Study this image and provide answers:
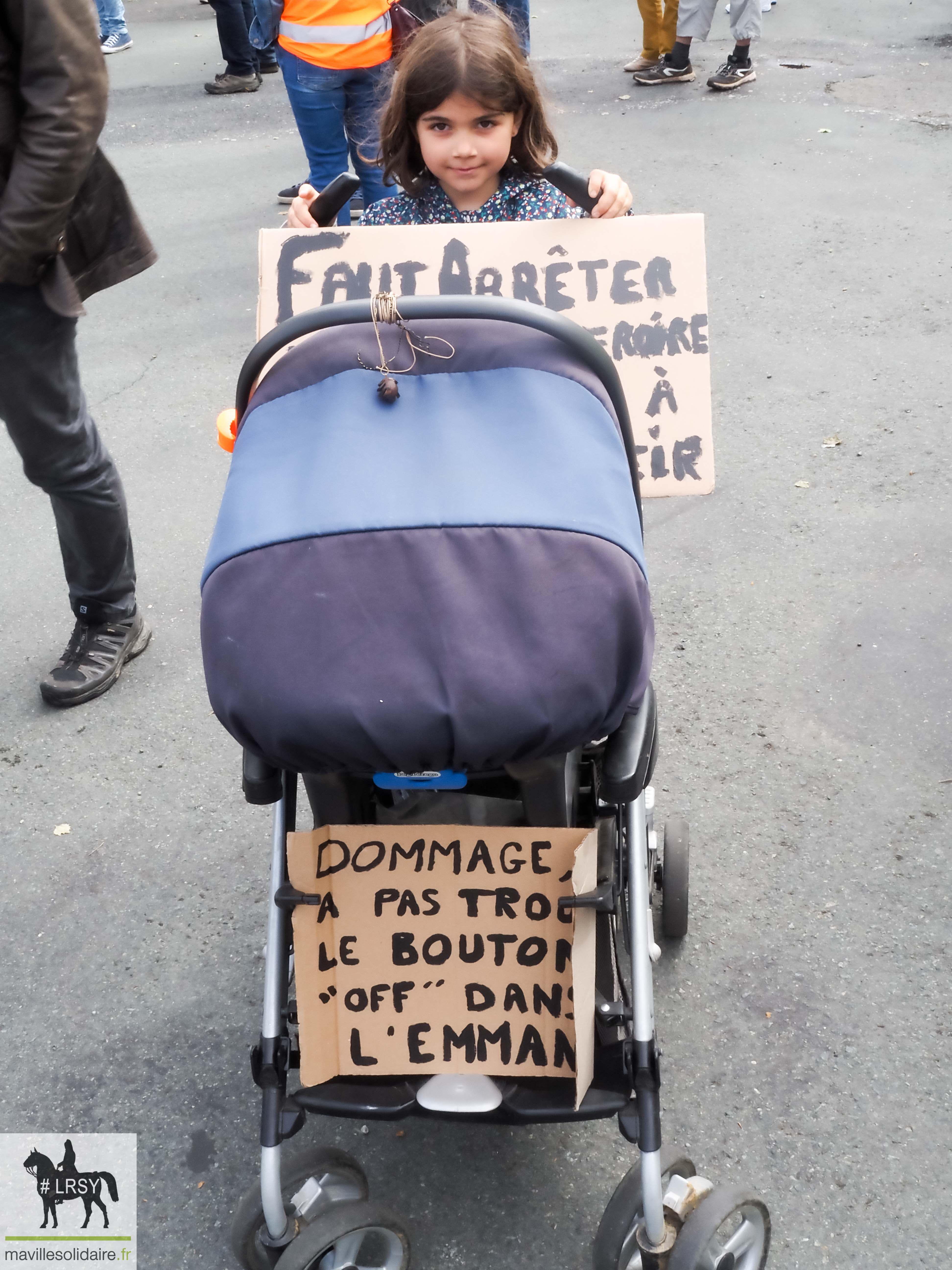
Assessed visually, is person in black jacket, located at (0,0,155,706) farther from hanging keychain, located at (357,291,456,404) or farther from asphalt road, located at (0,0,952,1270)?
hanging keychain, located at (357,291,456,404)

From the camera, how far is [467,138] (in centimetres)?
251

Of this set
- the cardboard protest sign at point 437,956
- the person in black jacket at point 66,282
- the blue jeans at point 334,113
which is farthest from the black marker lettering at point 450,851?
the blue jeans at point 334,113

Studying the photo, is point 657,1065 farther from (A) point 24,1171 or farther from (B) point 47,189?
(B) point 47,189

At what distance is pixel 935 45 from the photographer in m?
8.43

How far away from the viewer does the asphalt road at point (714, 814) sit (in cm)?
219

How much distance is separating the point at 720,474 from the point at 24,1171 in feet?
9.77

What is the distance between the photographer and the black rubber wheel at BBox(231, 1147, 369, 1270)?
75.1 inches

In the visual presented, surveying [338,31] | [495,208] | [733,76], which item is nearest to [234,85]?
[733,76]

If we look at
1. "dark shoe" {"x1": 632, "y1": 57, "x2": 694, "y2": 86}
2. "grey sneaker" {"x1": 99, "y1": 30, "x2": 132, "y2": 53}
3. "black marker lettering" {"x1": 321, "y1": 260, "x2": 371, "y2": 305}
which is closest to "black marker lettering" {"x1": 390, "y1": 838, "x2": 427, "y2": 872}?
"black marker lettering" {"x1": 321, "y1": 260, "x2": 371, "y2": 305}

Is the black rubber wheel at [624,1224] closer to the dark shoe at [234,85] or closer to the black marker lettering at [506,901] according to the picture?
the black marker lettering at [506,901]

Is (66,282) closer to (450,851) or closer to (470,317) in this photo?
(470,317)

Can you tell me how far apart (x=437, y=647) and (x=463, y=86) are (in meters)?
1.50

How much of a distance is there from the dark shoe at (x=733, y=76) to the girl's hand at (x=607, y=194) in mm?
6169

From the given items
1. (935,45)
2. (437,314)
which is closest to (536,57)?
(935,45)
